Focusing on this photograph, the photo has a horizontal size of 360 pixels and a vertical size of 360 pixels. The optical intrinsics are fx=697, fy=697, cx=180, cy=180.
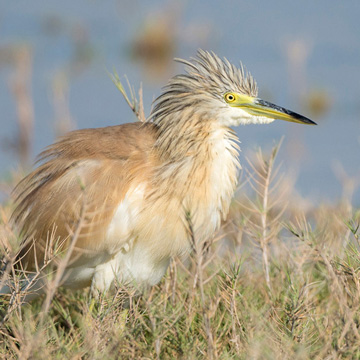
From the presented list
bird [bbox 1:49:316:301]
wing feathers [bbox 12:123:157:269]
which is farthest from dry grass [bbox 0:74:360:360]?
wing feathers [bbox 12:123:157:269]

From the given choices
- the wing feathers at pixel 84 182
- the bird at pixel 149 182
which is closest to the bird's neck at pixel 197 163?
the bird at pixel 149 182

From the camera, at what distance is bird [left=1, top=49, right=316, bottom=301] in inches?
136

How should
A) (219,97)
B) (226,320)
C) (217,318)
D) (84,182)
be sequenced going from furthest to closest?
1. (219,97)
2. (84,182)
3. (217,318)
4. (226,320)

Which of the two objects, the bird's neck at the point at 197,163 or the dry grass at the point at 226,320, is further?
the bird's neck at the point at 197,163

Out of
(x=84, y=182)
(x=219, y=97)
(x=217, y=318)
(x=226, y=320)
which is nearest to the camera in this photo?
(x=226, y=320)

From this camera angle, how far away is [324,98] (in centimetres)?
1058

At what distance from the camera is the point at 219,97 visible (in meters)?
3.63

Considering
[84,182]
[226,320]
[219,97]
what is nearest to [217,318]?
[226,320]

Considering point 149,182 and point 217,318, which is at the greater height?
point 149,182

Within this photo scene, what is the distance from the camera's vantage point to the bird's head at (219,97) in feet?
11.9

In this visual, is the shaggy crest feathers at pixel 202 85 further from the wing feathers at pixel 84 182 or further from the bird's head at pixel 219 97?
the wing feathers at pixel 84 182

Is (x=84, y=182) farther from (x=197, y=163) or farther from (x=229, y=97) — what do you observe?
(x=229, y=97)

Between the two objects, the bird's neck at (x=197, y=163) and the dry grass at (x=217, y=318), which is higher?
the bird's neck at (x=197, y=163)

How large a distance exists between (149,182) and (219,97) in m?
0.58
